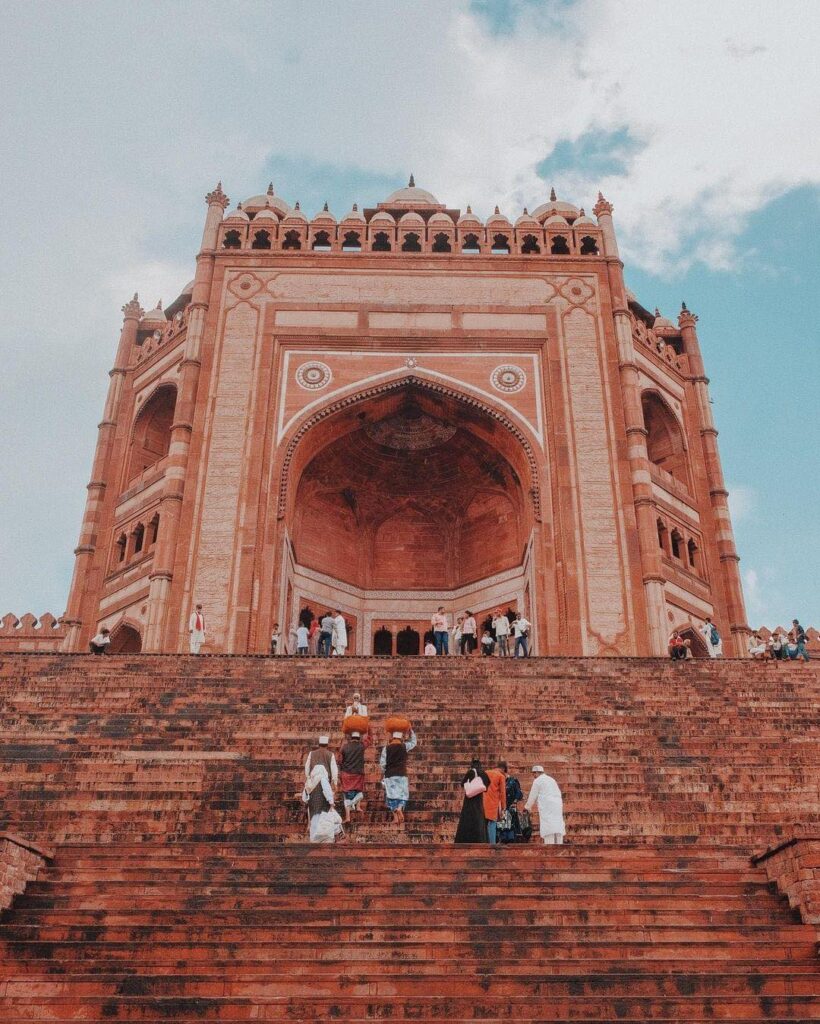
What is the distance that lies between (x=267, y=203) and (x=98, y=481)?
8252 mm

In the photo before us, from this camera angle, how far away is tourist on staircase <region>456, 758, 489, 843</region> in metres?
7.93

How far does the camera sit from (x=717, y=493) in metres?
23.9

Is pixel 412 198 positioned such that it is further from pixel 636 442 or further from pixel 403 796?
pixel 403 796

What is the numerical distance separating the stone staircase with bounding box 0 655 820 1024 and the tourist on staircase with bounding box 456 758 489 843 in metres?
0.70

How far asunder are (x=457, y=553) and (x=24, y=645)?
10.2 metres

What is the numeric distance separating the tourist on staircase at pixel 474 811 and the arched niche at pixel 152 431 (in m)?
17.3

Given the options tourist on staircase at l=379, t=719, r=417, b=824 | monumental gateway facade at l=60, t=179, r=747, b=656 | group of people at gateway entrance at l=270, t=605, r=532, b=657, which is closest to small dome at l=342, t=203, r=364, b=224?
monumental gateway facade at l=60, t=179, r=747, b=656

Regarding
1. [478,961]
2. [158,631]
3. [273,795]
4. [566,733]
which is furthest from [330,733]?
[158,631]

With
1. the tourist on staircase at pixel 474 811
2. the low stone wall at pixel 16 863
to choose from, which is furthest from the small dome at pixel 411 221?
the low stone wall at pixel 16 863

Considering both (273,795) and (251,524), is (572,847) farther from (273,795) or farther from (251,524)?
(251,524)

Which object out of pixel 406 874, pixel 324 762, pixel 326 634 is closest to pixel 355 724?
pixel 324 762

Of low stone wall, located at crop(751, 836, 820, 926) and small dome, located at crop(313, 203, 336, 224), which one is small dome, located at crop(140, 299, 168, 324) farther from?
low stone wall, located at crop(751, 836, 820, 926)

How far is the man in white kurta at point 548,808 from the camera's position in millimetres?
8078

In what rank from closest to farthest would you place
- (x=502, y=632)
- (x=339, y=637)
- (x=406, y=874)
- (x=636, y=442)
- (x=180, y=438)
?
(x=406, y=874), (x=339, y=637), (x=502, y=632), (x=180, y=438), (x=636, y=442)
